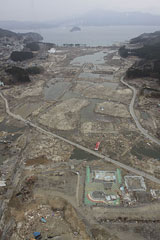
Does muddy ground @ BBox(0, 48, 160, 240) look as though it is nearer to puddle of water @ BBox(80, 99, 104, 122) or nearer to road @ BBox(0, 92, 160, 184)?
puddle of water @ BBox(80, 99, 104, 122)

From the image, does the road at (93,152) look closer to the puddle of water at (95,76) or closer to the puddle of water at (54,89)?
the puddle of water at (54,89)

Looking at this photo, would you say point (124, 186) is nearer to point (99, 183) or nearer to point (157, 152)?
point (99, 183)

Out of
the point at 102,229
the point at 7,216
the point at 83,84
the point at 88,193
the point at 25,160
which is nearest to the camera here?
the point at 102,229

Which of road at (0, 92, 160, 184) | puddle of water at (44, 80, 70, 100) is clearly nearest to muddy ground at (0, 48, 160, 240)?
puddle of water at (44, 80, 70, 100)

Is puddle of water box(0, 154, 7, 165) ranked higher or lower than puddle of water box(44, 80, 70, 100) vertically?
lower

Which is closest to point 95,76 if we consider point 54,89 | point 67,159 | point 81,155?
point 54,89

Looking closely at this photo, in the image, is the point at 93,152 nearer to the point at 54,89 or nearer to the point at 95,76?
the point at 54,89

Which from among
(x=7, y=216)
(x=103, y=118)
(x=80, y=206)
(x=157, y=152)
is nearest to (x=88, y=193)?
(x=80, y=206)
